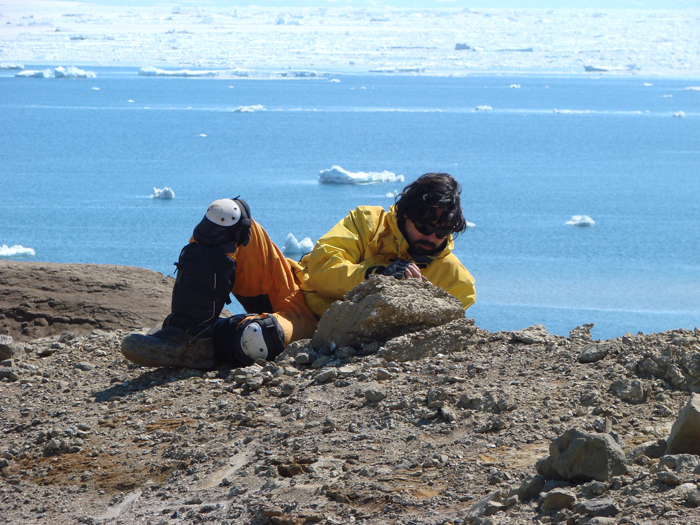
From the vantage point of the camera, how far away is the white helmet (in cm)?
355

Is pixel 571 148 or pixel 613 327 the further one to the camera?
pixel 571 148

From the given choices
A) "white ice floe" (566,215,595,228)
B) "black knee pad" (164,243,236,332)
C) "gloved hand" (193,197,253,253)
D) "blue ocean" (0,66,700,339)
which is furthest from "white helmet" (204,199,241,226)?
"white ice floe" (566,215,595,228)

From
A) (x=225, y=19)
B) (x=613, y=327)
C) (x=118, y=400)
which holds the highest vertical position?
(x=225, y=19)

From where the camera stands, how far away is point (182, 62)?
68.6 metres

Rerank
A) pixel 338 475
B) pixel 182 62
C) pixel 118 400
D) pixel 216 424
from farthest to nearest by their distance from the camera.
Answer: pixel 182 62 → pixel 118 400 → pixel 216 424 → pixel 338 475

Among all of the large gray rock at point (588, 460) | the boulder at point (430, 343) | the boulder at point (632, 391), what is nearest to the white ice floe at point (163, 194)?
the boulder at point (430, 343)

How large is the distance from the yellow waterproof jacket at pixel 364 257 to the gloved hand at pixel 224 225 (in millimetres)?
433

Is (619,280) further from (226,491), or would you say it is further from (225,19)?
(225,19)

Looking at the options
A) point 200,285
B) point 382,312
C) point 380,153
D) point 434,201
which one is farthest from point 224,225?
point 380,153

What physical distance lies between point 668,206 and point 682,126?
20300mm

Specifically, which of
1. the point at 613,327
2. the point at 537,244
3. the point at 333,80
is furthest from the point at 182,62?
the point at 613,327

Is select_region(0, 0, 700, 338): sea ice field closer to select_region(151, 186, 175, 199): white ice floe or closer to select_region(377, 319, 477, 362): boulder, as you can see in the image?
select_region(151, 186, 175, 199): white ice floe

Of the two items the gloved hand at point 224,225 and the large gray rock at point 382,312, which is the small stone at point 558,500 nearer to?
the large gray rock at point 382,312

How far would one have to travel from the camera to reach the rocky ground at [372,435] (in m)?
2.20
